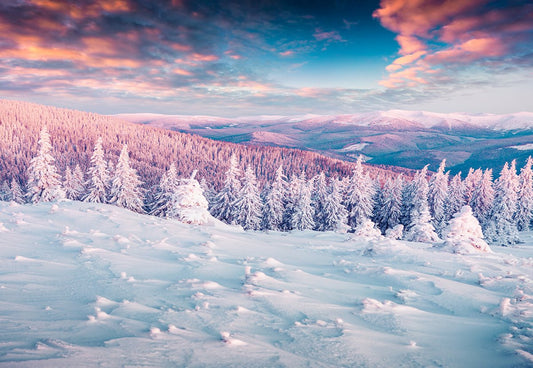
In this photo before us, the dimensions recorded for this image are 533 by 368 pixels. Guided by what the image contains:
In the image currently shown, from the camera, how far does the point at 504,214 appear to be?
38500 mm

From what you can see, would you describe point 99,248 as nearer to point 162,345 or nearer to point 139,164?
point 162,345

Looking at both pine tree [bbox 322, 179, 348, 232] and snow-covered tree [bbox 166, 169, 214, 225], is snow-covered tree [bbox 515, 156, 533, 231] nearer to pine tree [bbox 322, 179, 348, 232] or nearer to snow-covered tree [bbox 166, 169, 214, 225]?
pine tree [bbox 322, 179, 348, 232]

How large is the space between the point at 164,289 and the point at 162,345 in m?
1.66

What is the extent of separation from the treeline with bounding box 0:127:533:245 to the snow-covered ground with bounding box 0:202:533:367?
2916 cm

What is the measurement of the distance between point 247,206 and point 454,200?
35.6 m

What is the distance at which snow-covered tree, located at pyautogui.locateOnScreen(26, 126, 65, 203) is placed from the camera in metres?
32.6

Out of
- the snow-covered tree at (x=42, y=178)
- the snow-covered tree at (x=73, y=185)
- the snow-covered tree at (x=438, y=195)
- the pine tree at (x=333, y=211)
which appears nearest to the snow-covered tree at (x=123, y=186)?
the snow-covered tree at (x=42, y=178)

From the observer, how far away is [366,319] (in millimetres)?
3879

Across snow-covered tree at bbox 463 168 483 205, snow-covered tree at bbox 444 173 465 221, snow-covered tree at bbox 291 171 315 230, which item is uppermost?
snow-covered tree at bbox 463 168 483 205

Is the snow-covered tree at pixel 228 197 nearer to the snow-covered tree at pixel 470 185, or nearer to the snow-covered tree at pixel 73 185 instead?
the snow-covered tree at pixel 73 185

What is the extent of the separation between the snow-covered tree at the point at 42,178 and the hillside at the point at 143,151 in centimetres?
8267

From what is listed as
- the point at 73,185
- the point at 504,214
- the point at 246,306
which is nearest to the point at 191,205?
the point at 246,306

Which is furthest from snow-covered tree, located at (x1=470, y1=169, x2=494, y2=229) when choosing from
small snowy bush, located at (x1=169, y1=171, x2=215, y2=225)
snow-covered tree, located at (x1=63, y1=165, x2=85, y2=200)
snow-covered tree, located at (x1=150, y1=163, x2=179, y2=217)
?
snow-covered tree, located at (x1=63, y1=165, x2=85, y2=200)

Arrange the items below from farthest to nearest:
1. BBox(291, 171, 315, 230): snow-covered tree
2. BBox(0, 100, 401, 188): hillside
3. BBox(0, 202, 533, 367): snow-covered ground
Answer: BBox(0, 100, 401, 188): hillside, BBox(291, 171, 315, 230): snow-covered tree, BBox(0, 202, 533, 367): snow-covered ground
